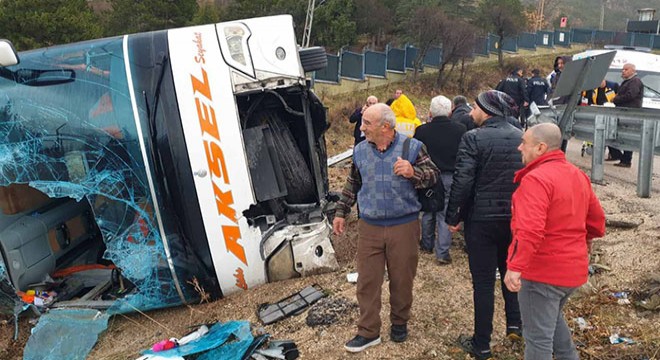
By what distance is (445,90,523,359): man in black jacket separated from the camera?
3027mm

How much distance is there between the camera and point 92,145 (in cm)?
387

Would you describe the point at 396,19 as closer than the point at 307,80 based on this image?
No

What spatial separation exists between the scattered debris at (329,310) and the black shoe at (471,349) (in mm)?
889

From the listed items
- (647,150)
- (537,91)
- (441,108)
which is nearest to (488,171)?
(441,108)

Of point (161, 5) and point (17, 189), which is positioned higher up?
point (161, 5)

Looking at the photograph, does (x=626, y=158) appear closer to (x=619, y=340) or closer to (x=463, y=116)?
(x=463, y=116)

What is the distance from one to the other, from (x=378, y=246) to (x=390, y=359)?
784mm

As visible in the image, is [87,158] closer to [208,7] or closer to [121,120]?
[121,120]

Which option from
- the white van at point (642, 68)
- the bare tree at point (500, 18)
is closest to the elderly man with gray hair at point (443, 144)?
the white van at point (642, 68)

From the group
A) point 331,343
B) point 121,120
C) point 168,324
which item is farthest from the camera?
point 168,324

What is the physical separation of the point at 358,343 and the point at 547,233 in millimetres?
1509

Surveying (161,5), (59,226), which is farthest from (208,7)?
(59,226)

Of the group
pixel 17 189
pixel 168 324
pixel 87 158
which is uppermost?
pixel 87 158

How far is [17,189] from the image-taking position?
454 cm
